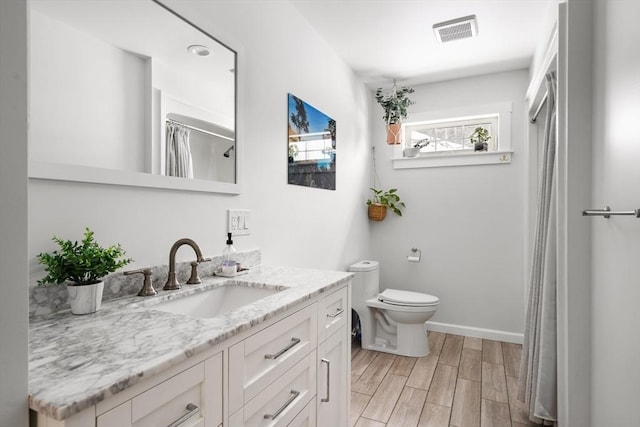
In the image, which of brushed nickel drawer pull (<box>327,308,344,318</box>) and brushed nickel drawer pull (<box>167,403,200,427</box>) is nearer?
brushed nickel drawer pull (<box>167,403,200,427</box>)

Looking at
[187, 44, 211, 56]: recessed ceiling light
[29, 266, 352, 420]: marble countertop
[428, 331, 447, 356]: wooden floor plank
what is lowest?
[428, 331, 447, 356]: wooden floor plank

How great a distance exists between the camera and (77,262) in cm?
91

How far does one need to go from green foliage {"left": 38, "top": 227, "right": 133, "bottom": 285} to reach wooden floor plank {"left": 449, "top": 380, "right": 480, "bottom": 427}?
190 centimetres

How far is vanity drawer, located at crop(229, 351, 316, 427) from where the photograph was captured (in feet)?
2.99

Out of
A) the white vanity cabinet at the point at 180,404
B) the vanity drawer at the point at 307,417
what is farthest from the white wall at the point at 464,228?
the white vanity cabinet at the point at 180,404

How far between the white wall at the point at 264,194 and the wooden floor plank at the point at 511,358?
143cm

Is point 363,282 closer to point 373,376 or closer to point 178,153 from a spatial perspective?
point 373,376

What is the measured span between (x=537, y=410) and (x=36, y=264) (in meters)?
2.23

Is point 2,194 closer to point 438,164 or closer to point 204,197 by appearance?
point 204,197

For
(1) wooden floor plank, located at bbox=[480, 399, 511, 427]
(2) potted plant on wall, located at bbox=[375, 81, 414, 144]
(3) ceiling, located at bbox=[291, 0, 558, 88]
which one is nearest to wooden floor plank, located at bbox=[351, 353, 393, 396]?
(1) wooden floor plank, located at bbox=[480, 399, 511, 427]

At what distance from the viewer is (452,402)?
Result: 2.06m

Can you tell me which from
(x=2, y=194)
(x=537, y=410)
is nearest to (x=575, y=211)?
(x=537, y=410)

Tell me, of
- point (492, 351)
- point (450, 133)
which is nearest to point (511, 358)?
point (492, 351)

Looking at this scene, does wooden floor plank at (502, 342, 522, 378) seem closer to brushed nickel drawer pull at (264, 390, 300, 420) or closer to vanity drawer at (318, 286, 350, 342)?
vanity drawer at (318, 286, 350, 342)
